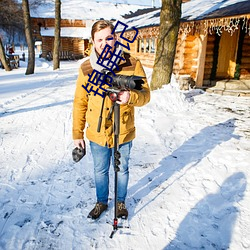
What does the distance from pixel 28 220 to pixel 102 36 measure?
6.71ft

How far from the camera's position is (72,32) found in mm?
30188

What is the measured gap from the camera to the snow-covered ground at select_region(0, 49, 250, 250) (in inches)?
88.1

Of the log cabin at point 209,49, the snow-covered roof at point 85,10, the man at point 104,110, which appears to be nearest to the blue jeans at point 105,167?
the man at point 104,110

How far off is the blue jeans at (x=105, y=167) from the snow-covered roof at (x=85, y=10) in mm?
32645

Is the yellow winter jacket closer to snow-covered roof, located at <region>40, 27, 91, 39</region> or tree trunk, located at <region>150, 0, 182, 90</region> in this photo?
tree trunk, located at <region>150, 0, 182, 90</region>

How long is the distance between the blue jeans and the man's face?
0.91 meters

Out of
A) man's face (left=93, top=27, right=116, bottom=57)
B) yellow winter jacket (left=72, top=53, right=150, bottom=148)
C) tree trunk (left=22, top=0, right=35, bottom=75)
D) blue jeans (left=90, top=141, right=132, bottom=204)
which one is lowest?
blue jeans (left=90, top=141, right=132, bottom=204)

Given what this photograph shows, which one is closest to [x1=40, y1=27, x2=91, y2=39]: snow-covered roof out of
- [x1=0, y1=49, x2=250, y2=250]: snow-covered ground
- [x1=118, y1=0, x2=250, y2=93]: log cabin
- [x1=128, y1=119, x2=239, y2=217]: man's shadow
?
[x1=118, y1=0, x2=250, y2=93]: log cabin

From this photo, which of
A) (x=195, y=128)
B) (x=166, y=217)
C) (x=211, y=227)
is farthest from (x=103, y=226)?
(x=195, y=128)

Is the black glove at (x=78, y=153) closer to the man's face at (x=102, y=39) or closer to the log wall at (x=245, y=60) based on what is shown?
the man's face at (x=102, y=39)

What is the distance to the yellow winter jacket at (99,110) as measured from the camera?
2014 mm

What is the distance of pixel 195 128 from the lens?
529 centimetres

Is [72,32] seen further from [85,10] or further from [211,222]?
[211,222]

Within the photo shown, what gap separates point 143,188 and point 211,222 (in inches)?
37.0
